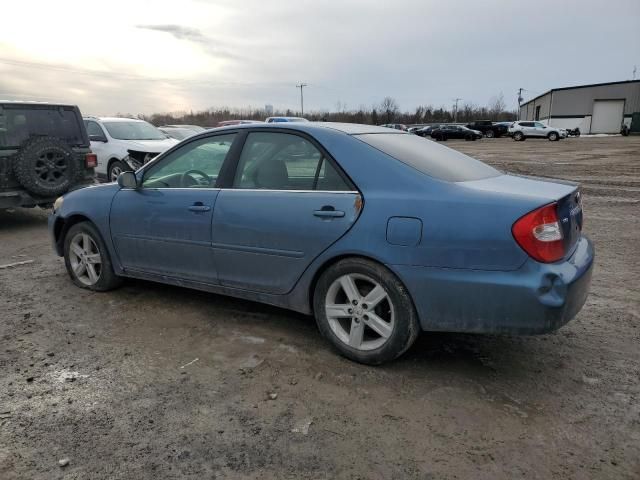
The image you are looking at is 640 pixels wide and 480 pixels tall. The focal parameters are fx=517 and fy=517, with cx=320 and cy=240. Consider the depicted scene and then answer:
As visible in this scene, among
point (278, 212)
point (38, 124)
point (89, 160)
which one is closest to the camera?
point (278, 212)

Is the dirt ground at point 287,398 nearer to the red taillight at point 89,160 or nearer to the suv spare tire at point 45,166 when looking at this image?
the suv spare tire at point 45,166

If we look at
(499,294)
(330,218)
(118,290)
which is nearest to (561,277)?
(499,294)

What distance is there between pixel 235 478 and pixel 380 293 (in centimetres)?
137

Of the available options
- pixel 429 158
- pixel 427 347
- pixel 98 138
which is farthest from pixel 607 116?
pixel 427 347

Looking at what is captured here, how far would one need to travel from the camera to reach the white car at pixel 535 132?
42688 millimetres

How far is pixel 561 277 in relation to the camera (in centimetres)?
283

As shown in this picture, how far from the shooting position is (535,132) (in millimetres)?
43344

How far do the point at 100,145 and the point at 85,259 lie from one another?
8.19 m

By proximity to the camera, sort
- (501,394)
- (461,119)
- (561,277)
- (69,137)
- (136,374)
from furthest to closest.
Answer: (461,119)
(69,137)
(136,374)
(501,394)
(561,277)

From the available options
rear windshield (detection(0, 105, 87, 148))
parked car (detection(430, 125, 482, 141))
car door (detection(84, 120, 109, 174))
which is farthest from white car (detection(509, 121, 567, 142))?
rear windshield (detection(0, 105, 87, 148))

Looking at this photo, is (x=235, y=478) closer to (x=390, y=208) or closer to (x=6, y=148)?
(x=390, y=208)

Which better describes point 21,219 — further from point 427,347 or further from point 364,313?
point 427,347

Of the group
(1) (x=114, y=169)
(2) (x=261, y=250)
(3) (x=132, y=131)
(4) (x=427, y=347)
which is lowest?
(4) (x=427, y=347)

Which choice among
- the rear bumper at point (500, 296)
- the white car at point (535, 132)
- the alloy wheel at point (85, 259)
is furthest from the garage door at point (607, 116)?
the alloy wheel at point (85, 259)
